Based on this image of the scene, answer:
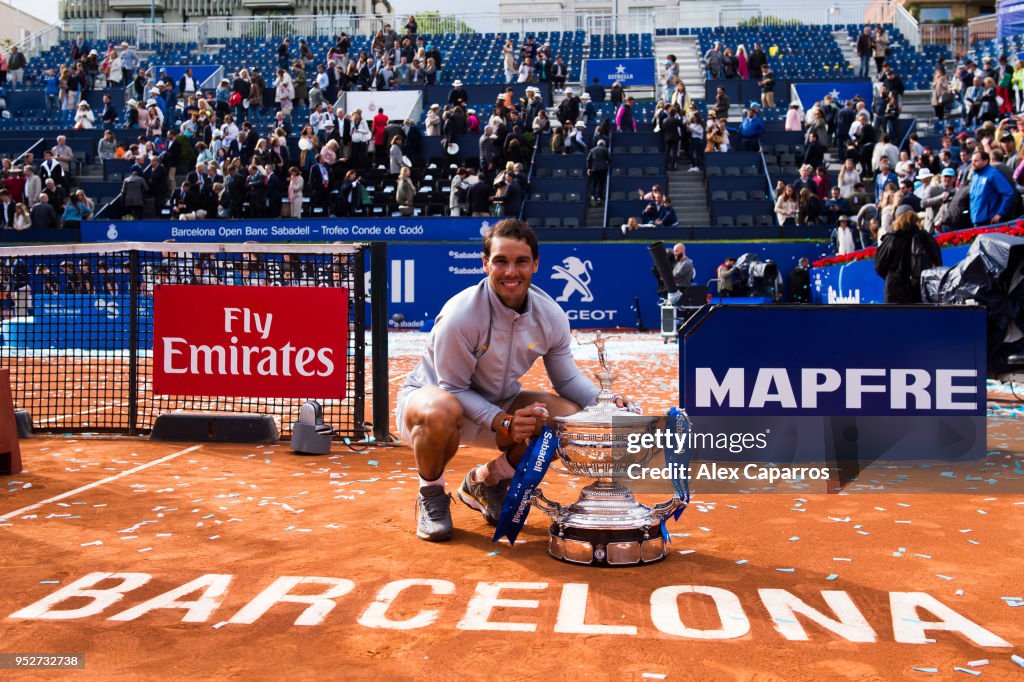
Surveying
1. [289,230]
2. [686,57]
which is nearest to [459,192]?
[289,230]

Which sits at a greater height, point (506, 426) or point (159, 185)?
point (159, 185)

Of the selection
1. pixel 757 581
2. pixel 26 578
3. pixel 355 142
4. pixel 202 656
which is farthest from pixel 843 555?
pixel 355 142

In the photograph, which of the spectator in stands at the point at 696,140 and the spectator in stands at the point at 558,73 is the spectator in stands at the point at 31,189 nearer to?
the spectator in stands at the point at 558,73

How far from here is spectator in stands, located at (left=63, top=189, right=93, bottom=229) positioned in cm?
2406

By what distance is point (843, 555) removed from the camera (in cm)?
443

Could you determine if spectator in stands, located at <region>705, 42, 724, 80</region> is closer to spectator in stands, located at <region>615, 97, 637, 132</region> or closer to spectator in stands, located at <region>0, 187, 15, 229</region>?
spectator in stands, located at <region>615, 97, 637, 132</region>

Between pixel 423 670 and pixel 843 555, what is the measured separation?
218 centimetres

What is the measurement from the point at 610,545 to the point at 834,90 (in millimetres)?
26813

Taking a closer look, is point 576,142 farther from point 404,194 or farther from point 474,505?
point 474,505

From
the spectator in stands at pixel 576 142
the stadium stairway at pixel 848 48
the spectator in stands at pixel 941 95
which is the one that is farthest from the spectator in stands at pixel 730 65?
the spectator in stands at pixel 576 142

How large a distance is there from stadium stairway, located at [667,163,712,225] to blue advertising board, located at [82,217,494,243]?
4.90 metres

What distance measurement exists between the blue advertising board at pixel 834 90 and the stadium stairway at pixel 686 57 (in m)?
4.51

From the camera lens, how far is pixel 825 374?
21.7 feet

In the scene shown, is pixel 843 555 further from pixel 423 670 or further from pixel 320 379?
pixel 320 379
